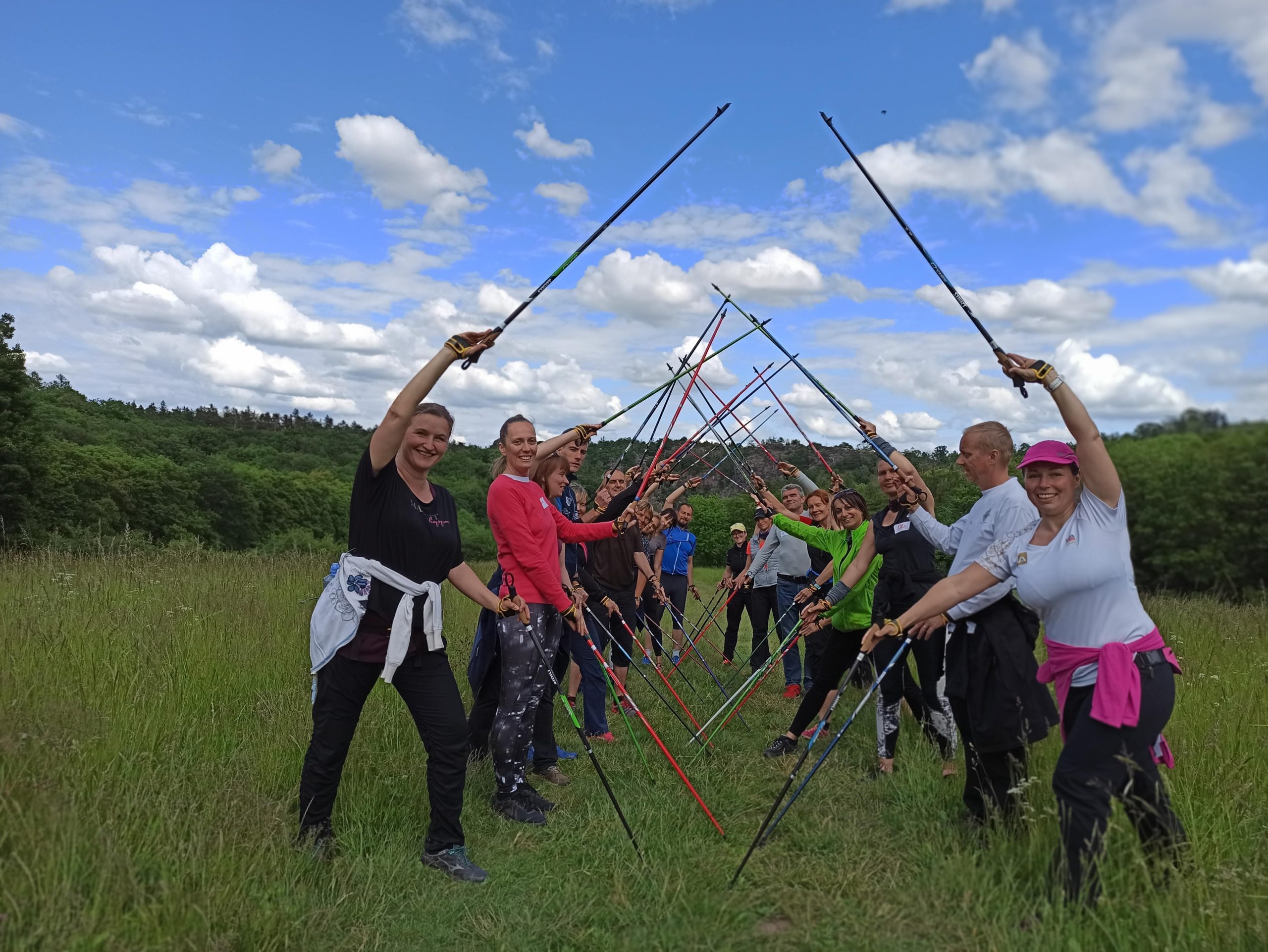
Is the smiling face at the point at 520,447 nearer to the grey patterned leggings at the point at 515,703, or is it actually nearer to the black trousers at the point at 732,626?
the grey patterned leggings at the point at 515,703

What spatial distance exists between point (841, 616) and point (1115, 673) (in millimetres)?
2775

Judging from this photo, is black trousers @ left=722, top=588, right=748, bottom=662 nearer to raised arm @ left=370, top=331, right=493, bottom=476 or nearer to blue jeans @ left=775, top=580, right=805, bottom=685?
blue jeans @ left=775, top=580, right=805, bottom=685

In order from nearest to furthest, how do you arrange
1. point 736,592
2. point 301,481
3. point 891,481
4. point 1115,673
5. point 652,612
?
1. point 1115,673
2. point 891,481
3. point 736,592
4. point 652,612
5. point 301,481

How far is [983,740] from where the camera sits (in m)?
3.71

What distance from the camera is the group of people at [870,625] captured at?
289cm

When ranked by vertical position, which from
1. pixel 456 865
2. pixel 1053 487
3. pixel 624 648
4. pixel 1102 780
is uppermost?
pixel 1053 487

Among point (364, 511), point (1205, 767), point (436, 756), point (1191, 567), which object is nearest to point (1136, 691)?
point (1205, 767)

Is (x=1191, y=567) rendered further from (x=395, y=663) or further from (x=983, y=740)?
(x=395, y=663)

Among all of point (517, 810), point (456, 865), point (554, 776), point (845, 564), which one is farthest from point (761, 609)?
point (456, 865)

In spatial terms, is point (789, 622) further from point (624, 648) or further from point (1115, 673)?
point (1115, 673)

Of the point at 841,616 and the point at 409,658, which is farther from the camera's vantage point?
the point at 841,616

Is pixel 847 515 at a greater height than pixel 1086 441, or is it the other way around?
pixel 1086 441

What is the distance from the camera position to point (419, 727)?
367 cm

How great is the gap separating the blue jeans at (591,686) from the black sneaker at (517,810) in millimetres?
1432
